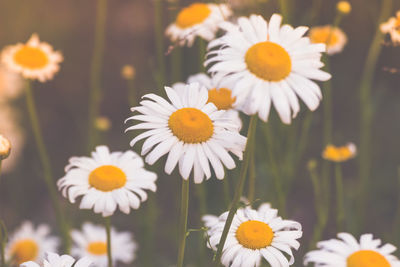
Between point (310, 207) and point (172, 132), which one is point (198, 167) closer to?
point (172, 132)

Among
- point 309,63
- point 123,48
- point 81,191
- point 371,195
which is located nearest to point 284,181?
point 81,191

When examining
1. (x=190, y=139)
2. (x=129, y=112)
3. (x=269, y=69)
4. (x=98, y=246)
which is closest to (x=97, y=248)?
(x=98, y=246)

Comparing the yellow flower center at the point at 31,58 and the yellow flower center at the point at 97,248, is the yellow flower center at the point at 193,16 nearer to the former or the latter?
the yellow flower center at the point at 31,58

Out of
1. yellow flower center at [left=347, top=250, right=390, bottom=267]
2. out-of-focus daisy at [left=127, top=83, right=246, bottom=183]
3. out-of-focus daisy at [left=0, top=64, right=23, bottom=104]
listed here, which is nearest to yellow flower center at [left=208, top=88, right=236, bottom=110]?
out-of-focus daisy at [left=127, top=83, right=246, bottom=183]

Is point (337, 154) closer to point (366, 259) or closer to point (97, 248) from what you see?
point (366, 259)

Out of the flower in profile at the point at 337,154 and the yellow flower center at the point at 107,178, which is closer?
the yellow flower center at the point at 107,178

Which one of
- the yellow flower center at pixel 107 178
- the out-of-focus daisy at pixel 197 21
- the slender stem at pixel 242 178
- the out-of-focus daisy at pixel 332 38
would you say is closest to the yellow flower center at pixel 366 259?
the slender stem at pixel 242 178

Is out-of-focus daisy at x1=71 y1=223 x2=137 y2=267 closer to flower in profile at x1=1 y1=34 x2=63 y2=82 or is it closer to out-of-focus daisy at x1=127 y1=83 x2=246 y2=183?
flower in profile at x1=1 y1=34 x2=63 y2=82
